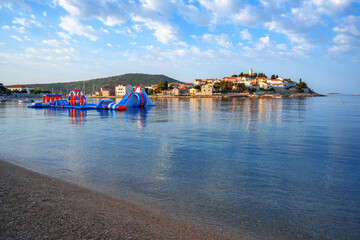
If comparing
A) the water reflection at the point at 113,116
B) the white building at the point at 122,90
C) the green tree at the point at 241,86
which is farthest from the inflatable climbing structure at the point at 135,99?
the white building at the point at 122,90

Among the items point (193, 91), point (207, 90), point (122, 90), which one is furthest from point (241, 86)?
point (122, 90)

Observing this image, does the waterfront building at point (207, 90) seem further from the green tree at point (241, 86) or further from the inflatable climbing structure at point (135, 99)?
the inflatable climbing structure at point (135, 99)

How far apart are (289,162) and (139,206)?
607 cm

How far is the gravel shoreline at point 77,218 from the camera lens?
11.9ft

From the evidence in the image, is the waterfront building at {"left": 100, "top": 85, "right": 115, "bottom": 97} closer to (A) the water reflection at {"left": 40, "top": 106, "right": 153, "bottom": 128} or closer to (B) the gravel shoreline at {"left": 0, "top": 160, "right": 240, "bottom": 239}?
(A) the water reflection at {"left": 40, "top": 106, "right": 153, "bottom": 128}

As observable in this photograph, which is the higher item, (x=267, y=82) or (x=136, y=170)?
(x=267, y=82)

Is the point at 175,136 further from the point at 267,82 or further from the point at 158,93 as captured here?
the point at 267,82

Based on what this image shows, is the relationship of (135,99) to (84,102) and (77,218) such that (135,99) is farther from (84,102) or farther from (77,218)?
(77,218)

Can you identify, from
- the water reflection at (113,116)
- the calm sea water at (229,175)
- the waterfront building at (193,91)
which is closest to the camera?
the calm sea water at (229,175)

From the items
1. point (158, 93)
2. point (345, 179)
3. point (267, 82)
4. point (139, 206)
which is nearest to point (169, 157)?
point (139, 206)

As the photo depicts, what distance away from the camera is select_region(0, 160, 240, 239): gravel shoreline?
142 inches

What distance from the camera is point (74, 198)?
512cm

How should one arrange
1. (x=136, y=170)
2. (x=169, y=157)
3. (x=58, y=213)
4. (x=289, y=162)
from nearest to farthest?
(x=58, y=213)
(x=136, y=170)
(x=289, y=162)
(x=169, y=157)

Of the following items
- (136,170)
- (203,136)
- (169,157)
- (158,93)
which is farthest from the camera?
(158,93)
